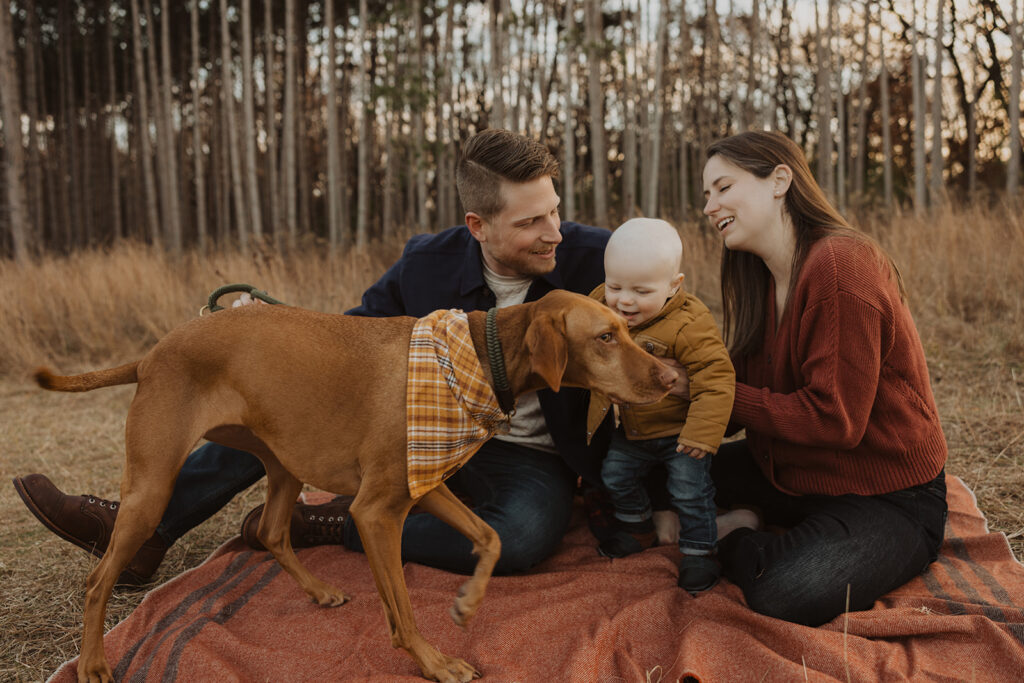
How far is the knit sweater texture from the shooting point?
296cm

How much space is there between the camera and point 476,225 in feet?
12.5

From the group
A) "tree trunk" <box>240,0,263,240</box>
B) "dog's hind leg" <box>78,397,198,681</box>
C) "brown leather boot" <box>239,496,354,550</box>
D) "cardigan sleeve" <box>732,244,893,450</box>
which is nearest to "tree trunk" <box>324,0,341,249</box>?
"tree trunk" <box>240,0,263,240</box>

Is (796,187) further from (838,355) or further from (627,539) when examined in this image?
(627,539)

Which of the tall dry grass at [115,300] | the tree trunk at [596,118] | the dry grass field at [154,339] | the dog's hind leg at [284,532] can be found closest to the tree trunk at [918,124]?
the dry grass field at [154,339]

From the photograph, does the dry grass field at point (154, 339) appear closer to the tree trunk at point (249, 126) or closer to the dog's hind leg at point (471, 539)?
the dog's hind leg at point (471, 539)

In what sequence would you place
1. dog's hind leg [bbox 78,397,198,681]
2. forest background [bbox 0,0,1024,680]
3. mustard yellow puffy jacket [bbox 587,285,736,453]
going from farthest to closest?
1. forest background [bbox 0,0,1024,680]
2. mustard yellow puffy jacket [bbox 587,285,736,453]
3. dog's hind leg [bbox 78,397,198,681]

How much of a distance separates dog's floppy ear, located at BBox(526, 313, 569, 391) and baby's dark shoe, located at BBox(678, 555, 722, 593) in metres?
1.24

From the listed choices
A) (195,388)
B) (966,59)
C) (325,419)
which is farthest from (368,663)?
(966,59)

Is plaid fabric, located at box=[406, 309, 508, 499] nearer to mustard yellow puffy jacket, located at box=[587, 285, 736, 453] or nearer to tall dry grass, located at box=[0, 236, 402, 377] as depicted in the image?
mustard yellow puffy jacket, located at box=[587, 285, 736, 453]

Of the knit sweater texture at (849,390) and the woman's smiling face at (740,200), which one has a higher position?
the woman's smiling face at (740,200)

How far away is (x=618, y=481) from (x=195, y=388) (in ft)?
6.71

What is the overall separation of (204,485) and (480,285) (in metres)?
1.80

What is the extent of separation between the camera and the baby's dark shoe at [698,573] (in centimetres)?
324

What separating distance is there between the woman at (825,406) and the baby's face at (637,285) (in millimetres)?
444
